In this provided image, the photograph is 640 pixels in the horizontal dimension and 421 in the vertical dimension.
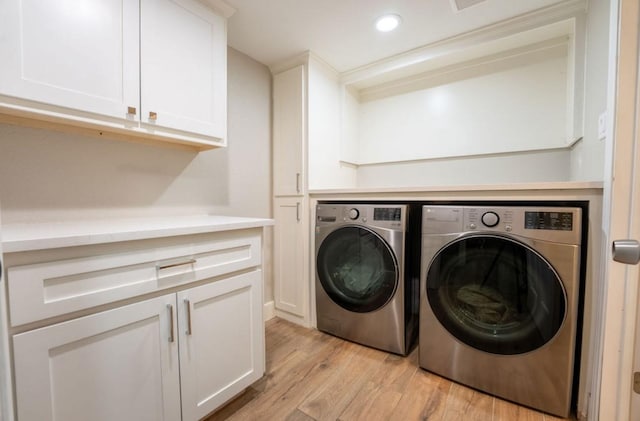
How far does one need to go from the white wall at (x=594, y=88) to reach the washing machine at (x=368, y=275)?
83 centimetres

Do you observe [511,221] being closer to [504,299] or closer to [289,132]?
[504,299]

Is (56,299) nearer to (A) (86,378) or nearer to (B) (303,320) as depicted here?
(A) (86,378)

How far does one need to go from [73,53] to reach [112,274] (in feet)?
2.75

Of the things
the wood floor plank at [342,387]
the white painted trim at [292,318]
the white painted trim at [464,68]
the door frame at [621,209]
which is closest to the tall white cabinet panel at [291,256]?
the white painted trim at [292,318]

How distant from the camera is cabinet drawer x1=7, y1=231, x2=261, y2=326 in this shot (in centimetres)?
69

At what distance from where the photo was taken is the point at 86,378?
2.56 ft

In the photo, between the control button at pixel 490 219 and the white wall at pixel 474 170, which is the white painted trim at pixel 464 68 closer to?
the white wall at pixel 474 170

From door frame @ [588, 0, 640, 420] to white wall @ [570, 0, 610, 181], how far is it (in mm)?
450

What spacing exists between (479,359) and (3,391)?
161cm

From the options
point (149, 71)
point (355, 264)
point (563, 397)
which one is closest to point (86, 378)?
point (149, 71)

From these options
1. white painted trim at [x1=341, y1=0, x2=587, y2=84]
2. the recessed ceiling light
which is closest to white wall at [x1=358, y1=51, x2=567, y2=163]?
white painted trim at [x1=341, y1=0, x2=587, y2=84]

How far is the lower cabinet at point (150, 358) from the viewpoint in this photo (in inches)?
28.2

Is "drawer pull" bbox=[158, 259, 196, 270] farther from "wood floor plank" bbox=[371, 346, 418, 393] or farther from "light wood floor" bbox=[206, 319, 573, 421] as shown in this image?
"wood floor plank" bbox=[371, 346, 418, 393]

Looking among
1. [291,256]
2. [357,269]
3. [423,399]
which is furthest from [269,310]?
[423,399]
